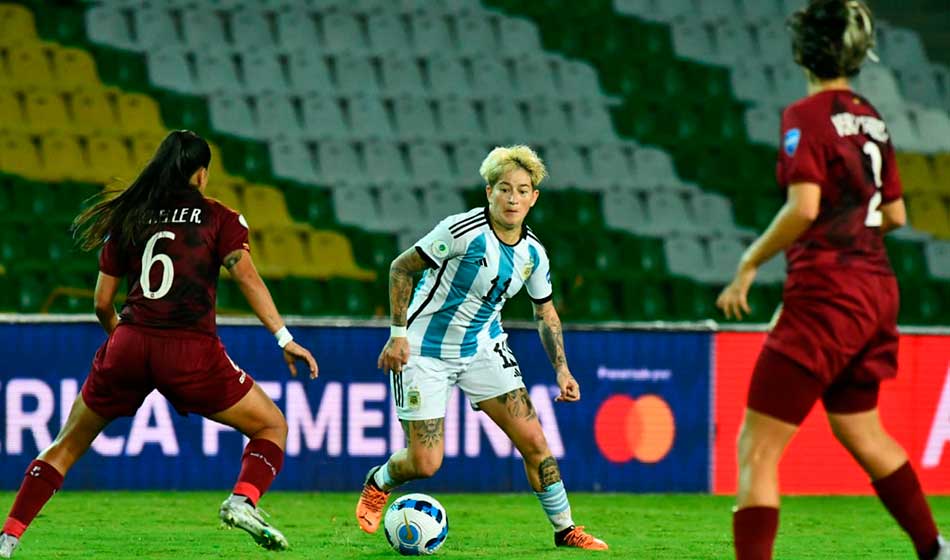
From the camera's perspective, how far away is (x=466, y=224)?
709 centimetres

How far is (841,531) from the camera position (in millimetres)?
8500

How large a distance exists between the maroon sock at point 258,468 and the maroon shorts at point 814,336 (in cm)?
225

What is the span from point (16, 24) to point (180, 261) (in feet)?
34.2

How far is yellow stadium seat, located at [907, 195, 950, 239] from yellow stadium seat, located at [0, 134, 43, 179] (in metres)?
8.92

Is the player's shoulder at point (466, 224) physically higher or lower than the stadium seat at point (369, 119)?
lower

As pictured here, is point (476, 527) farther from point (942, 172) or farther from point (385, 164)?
point (942, 172)

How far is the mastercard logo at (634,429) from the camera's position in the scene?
34.8 feet

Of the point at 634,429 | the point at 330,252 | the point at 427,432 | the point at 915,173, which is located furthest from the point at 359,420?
the point at 915,173

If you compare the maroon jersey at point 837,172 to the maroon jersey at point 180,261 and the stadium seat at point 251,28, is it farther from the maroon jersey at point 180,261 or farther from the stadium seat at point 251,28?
the stadium seat at point 251,28

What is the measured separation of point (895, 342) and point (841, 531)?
3.69 metres

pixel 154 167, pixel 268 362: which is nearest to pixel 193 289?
pixel 154 167

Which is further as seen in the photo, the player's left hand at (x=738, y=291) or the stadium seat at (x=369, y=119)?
the stadium seat at (x=369, y=119)

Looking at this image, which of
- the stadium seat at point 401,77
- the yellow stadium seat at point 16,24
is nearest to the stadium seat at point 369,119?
the stadium seat at point 401,77

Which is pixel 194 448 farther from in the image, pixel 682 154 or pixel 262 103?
pixel 682 154
